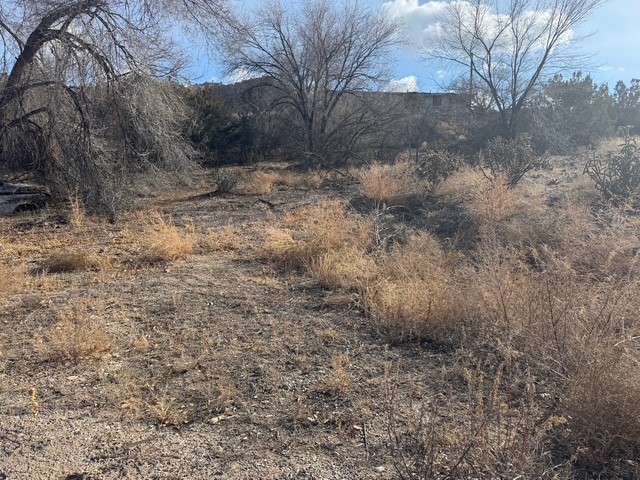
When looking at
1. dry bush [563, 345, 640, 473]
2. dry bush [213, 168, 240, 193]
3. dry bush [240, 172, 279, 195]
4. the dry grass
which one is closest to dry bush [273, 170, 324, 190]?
the dry grass

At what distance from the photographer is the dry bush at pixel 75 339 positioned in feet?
12.8

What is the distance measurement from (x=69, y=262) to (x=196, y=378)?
3.82m

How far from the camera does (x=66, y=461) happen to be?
105 inches

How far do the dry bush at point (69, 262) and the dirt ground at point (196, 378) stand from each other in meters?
0.17

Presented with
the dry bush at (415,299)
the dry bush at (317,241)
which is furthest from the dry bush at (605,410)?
the dry bush at (317,241)

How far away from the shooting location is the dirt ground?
2691 mm

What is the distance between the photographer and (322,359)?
3.94 metres

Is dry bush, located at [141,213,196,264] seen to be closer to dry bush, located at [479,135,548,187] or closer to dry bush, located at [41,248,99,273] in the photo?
dry bush, located at [41,248,99,273]

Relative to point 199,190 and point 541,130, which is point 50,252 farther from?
point 541,130

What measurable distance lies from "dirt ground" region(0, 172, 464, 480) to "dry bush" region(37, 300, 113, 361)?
0.05 feet

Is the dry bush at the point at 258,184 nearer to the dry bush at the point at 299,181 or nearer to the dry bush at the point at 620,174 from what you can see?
the dry bush at the point at 299,181

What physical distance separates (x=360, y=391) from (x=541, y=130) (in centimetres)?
2278

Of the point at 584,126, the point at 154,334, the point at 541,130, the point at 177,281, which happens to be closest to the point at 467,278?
the point at 154,334

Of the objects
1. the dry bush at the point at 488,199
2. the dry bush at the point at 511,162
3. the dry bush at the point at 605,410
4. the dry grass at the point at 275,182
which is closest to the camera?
the dry bush at the point at 605,410
